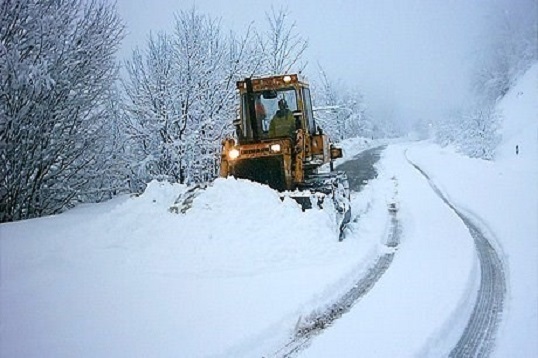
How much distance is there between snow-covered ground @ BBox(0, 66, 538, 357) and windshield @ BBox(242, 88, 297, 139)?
219cm

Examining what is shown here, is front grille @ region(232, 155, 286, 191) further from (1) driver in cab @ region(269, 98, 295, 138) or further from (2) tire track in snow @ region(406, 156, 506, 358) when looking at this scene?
(2) tire track in snow @ region(406, 156, 506, 358)

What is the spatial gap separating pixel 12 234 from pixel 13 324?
8.51 feet

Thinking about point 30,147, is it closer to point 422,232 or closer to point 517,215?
point 422,232

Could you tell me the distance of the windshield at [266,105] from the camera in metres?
10.1

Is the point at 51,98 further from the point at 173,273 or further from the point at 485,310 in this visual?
the point at 485,310

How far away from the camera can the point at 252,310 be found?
5125 mm

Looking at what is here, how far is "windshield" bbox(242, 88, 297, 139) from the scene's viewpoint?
10070 mm

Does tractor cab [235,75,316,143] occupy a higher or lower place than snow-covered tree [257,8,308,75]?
lower

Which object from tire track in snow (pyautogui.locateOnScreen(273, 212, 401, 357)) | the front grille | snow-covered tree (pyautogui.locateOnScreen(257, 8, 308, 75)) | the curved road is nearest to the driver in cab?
the front grille

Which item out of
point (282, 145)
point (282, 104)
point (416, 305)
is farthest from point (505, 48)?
point (416, 305)

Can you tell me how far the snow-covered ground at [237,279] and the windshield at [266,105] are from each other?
2.19 m

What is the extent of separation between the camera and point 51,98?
32.7 feet

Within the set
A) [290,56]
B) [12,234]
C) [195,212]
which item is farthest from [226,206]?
[290,56]

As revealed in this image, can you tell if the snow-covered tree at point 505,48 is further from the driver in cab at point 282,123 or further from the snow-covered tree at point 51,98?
the snow-covered tree at point 51,98
